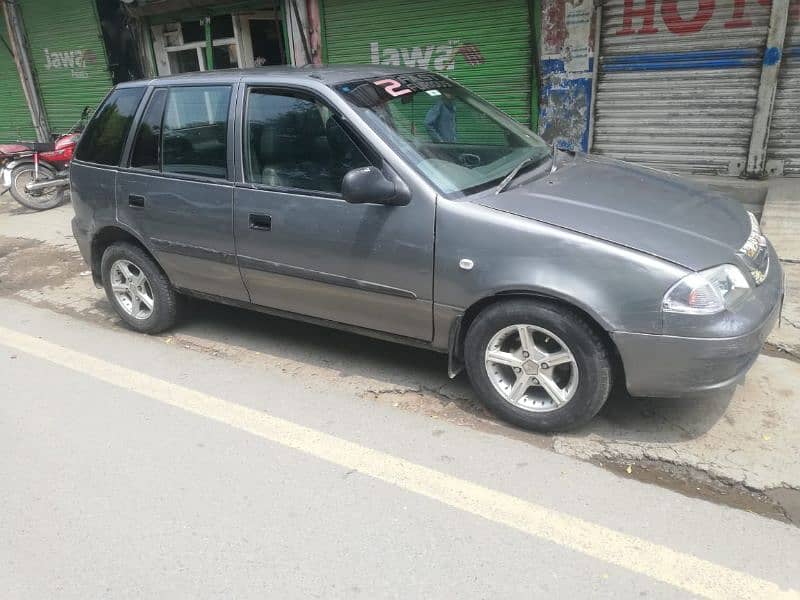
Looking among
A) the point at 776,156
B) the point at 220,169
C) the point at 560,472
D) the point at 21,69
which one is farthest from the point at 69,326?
the point at 21,69

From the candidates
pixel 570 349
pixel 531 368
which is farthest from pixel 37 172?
pixel 570 349

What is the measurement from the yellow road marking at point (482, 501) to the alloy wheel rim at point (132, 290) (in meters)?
0.69

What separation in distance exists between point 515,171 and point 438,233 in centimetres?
68

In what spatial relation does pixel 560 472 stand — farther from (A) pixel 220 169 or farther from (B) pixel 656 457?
(A) pixel 220 169

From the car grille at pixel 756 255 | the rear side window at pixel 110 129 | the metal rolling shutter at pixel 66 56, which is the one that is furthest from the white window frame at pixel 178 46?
the car grille at pixel 756 255

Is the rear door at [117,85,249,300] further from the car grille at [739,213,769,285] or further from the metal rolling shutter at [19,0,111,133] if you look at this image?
the metal rolling shutter at [19,0,111,133]

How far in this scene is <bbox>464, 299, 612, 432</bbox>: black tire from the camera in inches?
117

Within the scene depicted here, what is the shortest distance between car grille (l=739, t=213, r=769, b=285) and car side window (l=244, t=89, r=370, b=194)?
74.7 inches

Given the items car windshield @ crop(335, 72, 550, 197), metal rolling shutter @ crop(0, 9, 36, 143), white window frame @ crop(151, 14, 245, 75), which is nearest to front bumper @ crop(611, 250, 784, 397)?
car windshield @ crop(335, 72, 550, 197)

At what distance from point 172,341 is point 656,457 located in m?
3.27

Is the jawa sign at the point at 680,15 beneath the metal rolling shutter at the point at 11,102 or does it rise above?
above

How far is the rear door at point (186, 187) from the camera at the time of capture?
3.95m

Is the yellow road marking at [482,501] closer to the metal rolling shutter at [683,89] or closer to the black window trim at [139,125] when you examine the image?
the black window trim at [139,125]

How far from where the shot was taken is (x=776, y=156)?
693cm
